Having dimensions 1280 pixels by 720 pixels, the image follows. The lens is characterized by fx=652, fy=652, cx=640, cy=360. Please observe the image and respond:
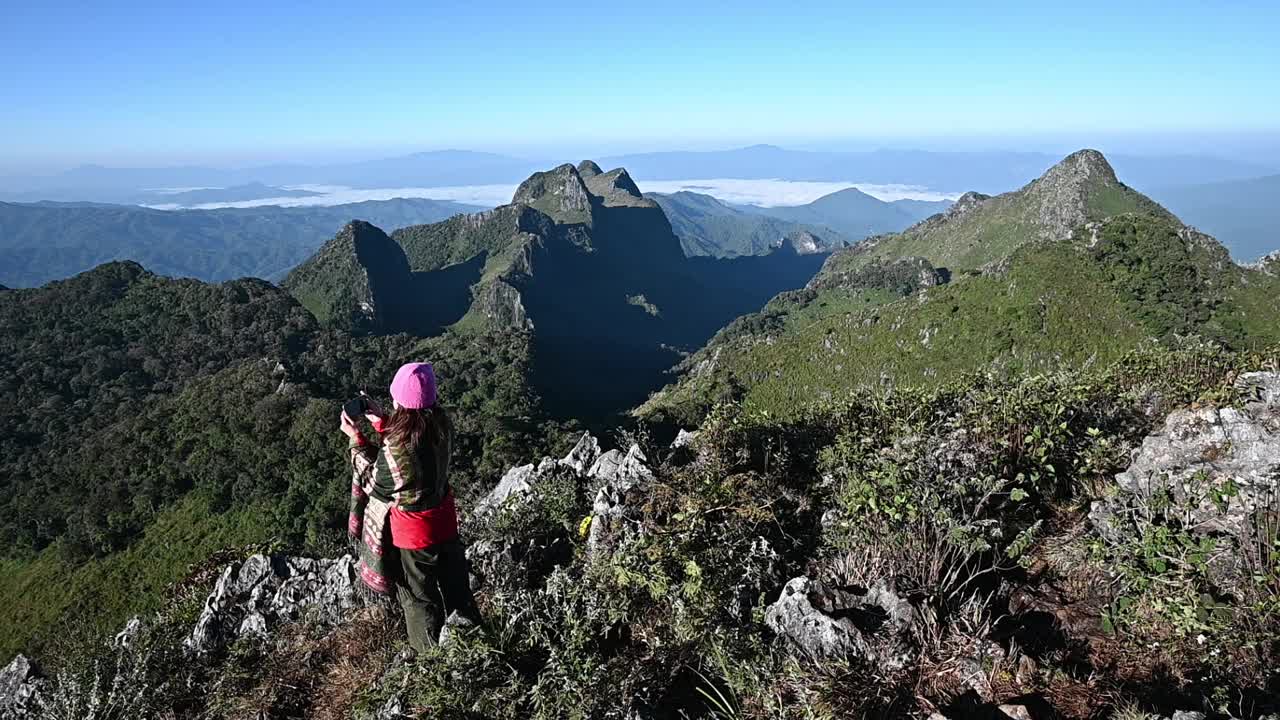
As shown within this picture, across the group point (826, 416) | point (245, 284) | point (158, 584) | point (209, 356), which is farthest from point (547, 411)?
point (826, 416)

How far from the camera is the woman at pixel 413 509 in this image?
401cm

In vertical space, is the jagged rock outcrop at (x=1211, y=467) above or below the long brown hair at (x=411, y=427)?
below

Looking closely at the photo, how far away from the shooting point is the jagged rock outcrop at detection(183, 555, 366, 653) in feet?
18.0

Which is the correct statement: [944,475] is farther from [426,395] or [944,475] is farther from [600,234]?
[600,234]

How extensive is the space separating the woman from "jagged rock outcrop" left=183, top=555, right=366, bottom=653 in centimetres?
129

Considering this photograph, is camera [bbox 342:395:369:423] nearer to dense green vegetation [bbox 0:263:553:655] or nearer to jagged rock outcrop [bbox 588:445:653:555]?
jagged rock outcrop [bbox 588:445:653:555]

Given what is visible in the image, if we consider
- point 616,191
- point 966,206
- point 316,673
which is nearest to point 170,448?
point 316,673

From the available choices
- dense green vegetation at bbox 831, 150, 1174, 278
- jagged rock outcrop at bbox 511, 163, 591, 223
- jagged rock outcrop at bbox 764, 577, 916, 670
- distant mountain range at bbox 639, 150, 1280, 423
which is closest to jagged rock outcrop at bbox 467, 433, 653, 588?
jagged rock outcrop at bbox 764, 577, 916, 670

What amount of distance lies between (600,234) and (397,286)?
61982 mm

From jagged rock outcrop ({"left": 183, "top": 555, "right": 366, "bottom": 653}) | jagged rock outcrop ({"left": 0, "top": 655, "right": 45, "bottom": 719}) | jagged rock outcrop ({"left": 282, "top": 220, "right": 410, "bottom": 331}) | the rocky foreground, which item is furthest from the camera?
jagged rock outcrop ({"left": 282, "top": 220, "right": 410, "bottom": 331})

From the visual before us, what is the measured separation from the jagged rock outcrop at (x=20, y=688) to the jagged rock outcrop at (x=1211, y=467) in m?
7.47

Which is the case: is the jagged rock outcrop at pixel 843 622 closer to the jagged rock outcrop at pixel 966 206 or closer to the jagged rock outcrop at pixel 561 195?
the jagged rock outcrop at pixel 966 206

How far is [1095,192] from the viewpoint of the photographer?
78.6 m

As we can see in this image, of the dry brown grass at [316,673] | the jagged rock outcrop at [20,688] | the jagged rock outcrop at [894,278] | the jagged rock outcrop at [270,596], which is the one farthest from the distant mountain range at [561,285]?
the dry brown grass at [316,673]
